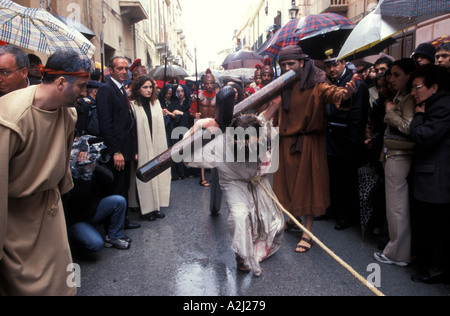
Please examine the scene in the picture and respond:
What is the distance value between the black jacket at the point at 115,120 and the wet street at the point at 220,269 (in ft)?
3.96

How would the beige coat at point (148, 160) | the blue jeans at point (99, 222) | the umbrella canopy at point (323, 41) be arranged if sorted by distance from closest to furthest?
the blue jeans at point (99, 222) → the beige coat at point (148, 160) → the umbrella canopy at point (323, 41)

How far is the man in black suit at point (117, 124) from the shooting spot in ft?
14.9

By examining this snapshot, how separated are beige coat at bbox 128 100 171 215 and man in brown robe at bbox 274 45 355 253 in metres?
2.01

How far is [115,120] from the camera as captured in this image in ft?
15.3

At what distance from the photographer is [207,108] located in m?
7.66

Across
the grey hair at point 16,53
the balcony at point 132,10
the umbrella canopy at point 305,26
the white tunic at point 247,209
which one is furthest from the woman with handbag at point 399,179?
the balcony at point 132,10

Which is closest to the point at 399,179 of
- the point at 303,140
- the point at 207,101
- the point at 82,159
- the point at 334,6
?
the point at 303,140

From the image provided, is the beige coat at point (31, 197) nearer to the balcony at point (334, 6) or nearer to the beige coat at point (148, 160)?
the beige coat at point (148, 160)

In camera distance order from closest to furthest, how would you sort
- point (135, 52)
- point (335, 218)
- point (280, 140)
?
point (280, 140)
point (335, 218)
point (135, 52)

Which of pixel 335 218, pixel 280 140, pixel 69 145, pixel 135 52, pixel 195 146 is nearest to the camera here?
pixel 69 145

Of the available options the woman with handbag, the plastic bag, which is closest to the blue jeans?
the plastic bag

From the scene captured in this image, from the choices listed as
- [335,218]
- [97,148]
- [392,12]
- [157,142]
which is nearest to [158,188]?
[157,142]

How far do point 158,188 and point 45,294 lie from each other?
334 centimetres

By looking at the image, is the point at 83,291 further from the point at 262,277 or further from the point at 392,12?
the point at 392,12
